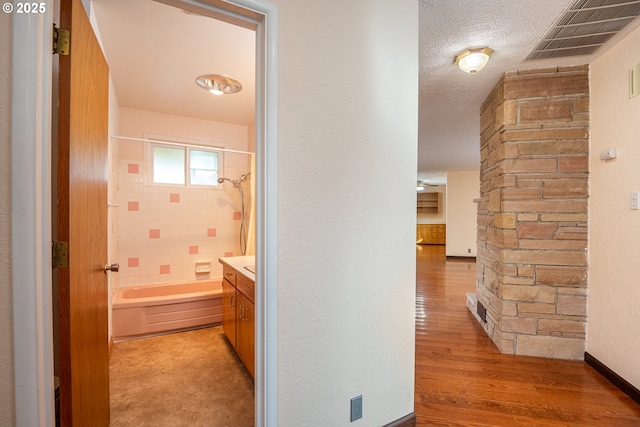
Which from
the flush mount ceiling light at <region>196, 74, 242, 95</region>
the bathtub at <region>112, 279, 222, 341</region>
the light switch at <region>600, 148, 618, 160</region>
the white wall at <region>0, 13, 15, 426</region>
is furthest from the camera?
the bathtub at <region>112, 279, 222, 341</region>

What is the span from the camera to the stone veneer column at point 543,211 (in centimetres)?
227

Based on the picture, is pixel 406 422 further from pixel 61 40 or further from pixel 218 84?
pixel 218 84

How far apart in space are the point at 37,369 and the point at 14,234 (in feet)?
1.27

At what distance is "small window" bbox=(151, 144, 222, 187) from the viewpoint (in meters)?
3.41

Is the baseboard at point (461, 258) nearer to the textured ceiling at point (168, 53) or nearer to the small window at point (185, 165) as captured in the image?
the small window at point (185, 165)

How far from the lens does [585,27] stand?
5.80ft

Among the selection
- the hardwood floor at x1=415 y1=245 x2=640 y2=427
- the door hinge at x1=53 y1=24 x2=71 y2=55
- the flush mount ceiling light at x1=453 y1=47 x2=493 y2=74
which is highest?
the flush mount ceiling light at x1=453 y1=47 x2=493 y2=74

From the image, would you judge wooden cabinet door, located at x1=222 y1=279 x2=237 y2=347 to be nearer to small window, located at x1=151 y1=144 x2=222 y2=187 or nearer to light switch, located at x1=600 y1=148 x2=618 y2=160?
small window, located at x1=151 y1=144 x2=222 y2=187

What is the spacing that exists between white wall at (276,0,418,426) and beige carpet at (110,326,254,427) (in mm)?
829

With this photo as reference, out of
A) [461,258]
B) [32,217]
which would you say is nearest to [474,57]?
[32,217]

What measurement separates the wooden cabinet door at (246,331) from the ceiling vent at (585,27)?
8.78 feet

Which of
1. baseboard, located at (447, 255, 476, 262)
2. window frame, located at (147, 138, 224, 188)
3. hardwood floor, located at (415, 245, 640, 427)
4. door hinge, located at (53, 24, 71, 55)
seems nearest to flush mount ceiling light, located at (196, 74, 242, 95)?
window frame, located at (147, 138, 224, 188)

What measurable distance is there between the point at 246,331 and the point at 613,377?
8.62 ft

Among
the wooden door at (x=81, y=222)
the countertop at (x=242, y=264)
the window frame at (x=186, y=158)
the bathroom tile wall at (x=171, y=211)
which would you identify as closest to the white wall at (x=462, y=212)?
the bathroom tile wall at (x=171, y=211)
